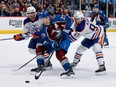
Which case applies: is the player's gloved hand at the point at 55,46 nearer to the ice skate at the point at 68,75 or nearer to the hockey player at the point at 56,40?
the hockey player at the point at 56,40

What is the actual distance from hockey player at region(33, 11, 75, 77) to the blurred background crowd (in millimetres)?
6930

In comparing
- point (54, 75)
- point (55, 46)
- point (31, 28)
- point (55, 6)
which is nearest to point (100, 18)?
point (31, 28)

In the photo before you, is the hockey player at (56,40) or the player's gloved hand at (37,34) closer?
the hockey player at (56,40)

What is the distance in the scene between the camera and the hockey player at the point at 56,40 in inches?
167

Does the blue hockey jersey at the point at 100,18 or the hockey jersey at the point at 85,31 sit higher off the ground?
the hockey jersey at the point at 85,31

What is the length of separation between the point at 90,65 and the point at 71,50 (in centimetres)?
204

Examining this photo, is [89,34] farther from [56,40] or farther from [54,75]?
[54,75]

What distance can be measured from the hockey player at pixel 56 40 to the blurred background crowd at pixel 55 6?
6930 mm

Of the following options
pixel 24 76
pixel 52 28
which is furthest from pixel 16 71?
pixel 52 28

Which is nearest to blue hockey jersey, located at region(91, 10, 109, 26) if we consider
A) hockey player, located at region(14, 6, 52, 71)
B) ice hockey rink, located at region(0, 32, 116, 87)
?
ice hockey rink, located at region(0, 32, 116, 87)

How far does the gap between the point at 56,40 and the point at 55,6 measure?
27.5 ft

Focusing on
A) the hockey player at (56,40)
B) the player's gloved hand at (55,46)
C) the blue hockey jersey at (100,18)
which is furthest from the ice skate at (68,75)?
the blue hockey jersey at (100,18)

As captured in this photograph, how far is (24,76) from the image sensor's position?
174 inches

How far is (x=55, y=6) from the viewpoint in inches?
500
